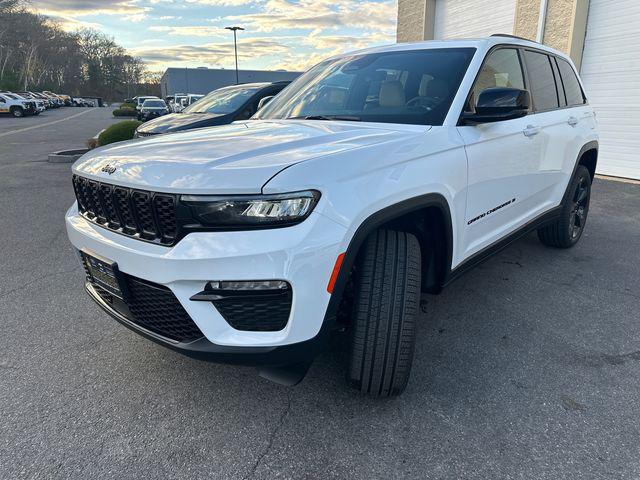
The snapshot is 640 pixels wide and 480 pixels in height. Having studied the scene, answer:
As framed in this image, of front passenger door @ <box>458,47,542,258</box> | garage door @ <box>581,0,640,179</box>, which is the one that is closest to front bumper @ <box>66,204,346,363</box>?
front passenger door @ <box>458,47,542,258</box>

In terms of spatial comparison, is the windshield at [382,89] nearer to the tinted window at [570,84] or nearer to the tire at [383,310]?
the tire at [383,310]


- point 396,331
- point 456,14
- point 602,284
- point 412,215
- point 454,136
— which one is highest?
point 456,14

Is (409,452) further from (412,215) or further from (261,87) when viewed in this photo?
(261,87)

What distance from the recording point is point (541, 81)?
12.8 ft

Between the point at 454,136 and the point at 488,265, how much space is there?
6.99ft

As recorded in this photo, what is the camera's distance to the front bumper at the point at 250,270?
183 centimetres

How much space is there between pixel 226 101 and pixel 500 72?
20.8ft

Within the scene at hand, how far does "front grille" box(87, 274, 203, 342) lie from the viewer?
205 centimetres

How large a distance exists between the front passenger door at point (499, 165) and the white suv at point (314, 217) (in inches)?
0.7

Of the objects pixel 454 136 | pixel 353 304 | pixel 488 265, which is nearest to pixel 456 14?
pixel 488 265

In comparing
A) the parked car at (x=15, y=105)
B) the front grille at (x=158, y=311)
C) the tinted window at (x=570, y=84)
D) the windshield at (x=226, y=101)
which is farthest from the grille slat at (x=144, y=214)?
the parked car at (x=15, y=105)

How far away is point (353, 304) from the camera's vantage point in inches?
86.7

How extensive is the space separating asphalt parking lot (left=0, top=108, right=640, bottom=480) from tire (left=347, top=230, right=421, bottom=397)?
275mm

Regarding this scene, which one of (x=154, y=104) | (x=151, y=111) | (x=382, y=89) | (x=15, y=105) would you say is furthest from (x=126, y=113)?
(x=382, y=89)
